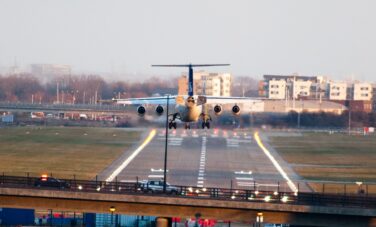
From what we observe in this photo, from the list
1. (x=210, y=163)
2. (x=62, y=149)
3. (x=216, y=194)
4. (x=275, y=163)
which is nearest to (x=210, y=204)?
(x=216, y=194)

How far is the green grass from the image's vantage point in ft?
436

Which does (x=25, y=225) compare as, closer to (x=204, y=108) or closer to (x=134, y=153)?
(x=204, y=108)

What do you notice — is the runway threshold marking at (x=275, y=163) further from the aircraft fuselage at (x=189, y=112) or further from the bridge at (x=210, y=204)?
the bridge at (x=210, y=204)

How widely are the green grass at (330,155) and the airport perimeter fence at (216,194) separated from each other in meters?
47.8

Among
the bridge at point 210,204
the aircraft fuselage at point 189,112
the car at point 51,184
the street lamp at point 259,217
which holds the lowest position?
the street lamp at point 259,217

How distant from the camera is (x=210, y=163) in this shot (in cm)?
14462

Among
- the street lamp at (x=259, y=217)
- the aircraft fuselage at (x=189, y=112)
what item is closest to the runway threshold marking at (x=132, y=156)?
the aircraft fuselage at (x=189, y=112)

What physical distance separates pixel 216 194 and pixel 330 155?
81604 mm

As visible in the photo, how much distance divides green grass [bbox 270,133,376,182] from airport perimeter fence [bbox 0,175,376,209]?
157 ft

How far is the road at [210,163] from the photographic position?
123m

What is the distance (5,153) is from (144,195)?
78826 mm

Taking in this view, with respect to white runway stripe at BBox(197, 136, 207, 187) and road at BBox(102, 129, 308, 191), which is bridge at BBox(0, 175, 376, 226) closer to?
road at BBox(102, 129, 308, 191)

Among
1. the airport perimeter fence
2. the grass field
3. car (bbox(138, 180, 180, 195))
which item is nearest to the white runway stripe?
the grass field

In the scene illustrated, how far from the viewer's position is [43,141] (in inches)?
6826
